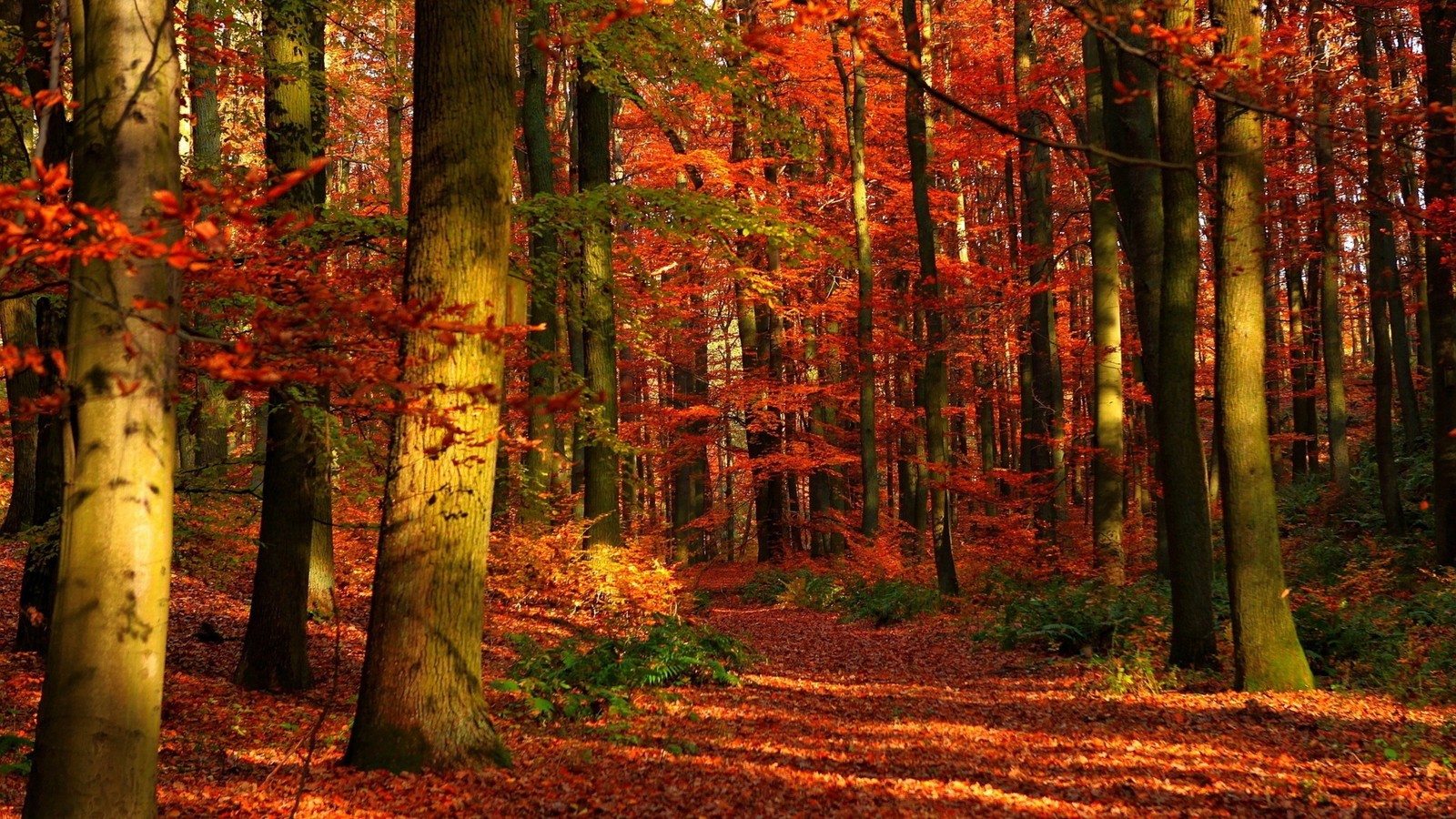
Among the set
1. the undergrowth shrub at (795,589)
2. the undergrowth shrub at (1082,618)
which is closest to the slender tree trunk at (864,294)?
the undergrowth shrub at (795,589)

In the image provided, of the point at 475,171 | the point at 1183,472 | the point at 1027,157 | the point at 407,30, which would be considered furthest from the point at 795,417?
the point at 475,171

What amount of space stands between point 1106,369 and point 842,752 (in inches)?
343

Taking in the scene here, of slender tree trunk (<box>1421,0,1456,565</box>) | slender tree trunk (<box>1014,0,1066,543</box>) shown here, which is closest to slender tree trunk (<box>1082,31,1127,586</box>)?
slender tree trunk (<box>1014,0,1066,543</box>)

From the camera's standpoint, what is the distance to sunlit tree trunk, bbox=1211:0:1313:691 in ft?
28.6

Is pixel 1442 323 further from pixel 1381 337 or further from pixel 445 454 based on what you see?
pixel 445 454

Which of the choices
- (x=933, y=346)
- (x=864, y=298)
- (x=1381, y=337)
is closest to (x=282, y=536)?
(x=933, y=346)

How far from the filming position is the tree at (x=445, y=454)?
6137 mm

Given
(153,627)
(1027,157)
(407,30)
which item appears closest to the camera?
(153,627)

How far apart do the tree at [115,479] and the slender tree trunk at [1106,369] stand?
40.8 feet

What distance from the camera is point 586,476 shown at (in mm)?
14391

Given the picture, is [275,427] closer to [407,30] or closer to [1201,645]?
[1201,645]

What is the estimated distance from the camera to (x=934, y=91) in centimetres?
321

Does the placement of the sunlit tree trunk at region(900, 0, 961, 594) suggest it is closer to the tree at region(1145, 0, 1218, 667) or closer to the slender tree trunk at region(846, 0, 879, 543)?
the slender tree trunk at region(846, 0, 879, 543)

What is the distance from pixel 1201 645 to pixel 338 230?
8.91 metres
